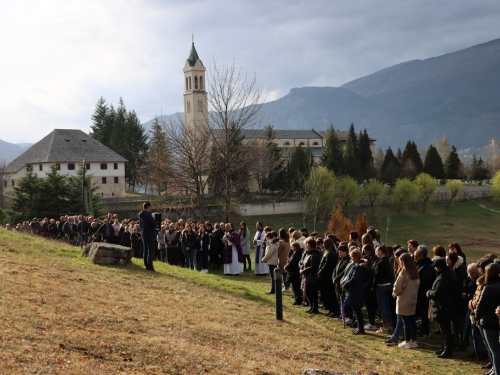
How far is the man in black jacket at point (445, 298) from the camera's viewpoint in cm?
967

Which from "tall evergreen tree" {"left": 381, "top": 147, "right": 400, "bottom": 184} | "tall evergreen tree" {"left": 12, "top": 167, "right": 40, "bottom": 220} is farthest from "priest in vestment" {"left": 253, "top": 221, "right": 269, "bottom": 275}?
"tall evergreen tree" {"left": 381, "top": 147, "right": 400, "bottom": 184}

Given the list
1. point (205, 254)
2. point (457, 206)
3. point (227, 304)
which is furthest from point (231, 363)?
point (457, 206)

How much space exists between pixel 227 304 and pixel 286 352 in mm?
3210

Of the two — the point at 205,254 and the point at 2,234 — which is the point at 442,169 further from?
the point at 2,234

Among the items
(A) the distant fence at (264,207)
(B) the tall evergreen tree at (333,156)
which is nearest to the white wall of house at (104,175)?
(A) the distant fence at (264,207)

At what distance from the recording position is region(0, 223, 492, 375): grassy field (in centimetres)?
744

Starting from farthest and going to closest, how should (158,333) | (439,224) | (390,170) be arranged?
(390,170) < (439,224) < (158,333)

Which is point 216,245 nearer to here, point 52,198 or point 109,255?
point 109,255

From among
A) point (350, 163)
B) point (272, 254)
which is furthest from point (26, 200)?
point (350, 163)

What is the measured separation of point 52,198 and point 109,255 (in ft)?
79.1

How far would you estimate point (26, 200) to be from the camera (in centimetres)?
3691

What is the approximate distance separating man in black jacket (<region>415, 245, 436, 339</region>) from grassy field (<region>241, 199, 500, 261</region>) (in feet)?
124

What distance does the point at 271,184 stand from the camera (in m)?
70.8

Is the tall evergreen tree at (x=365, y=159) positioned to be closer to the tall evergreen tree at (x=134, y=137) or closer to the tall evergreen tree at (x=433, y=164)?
the tall evergreen tree at (x=433, y=164)
